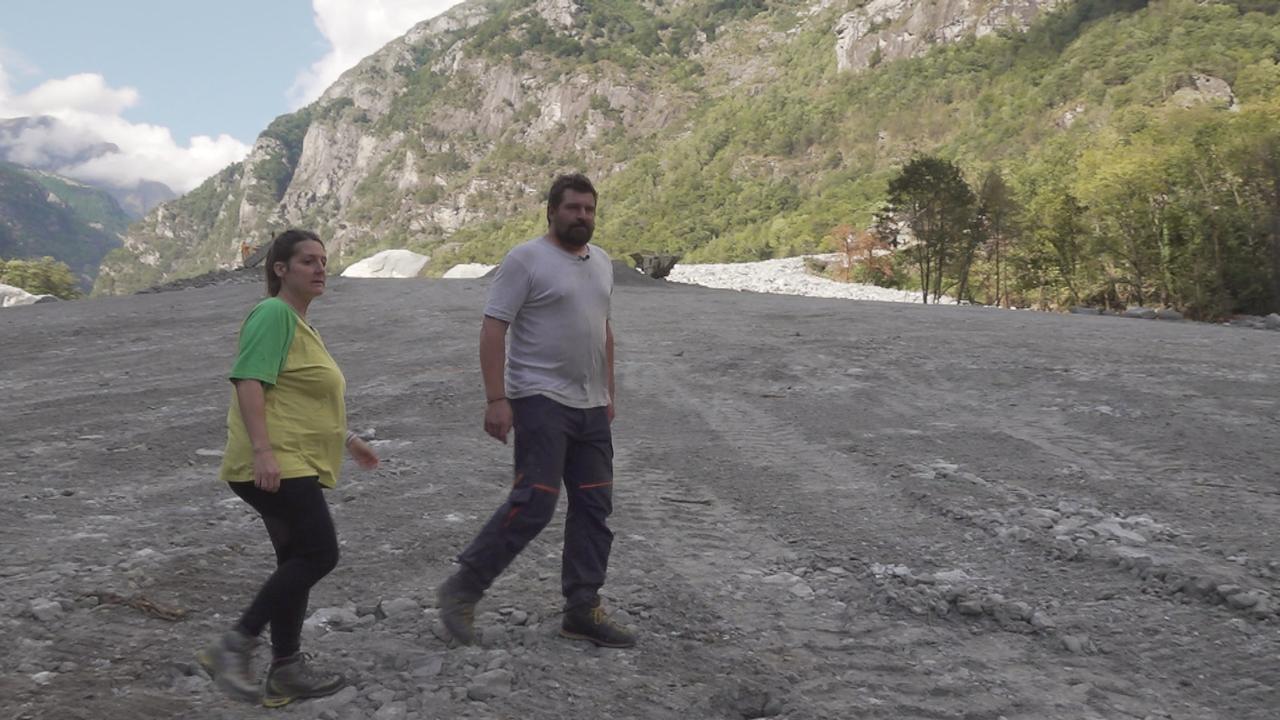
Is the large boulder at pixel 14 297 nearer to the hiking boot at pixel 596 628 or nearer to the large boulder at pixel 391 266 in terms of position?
the large boulder at pixel 391 266

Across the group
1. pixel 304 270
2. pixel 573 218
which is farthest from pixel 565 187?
pixel 304 270

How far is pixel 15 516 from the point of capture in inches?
200

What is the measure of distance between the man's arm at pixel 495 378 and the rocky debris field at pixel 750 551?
0.89 m

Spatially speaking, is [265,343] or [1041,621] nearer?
[265,343]

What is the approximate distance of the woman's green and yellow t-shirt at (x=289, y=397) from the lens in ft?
8.87

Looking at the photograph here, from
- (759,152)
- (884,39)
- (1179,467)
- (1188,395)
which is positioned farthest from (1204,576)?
(884,39)

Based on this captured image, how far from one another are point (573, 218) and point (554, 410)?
2.50ft

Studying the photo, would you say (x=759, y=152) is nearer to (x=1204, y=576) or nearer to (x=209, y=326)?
(x=209, y=326)

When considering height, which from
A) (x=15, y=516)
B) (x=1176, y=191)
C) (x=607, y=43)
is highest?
(x=607, y=43)

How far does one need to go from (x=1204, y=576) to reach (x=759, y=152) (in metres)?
124

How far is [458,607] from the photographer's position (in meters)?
3.32

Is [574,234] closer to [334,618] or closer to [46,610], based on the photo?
[334,618]

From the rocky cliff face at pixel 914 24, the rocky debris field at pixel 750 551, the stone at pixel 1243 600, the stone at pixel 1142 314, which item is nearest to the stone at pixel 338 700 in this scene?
the rocky debris field at pixel 750 551

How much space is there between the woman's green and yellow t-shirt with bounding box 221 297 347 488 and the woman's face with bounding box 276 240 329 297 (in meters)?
0.09
